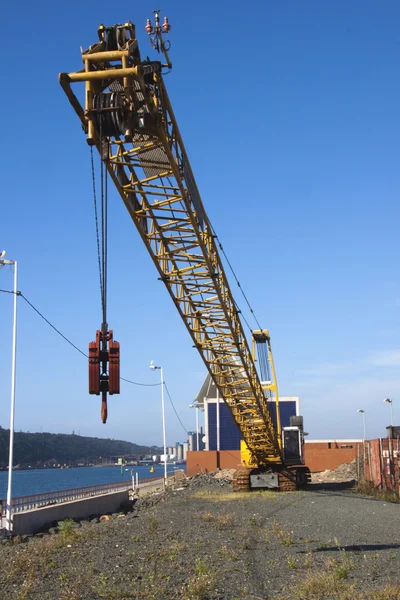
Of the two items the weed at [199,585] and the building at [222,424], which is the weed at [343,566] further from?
the building at [222,424]

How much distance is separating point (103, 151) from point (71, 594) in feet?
34.5

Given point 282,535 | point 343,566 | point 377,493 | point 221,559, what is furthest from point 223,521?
point 377,493

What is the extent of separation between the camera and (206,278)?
23.0m

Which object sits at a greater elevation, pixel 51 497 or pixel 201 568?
pixel 201 568

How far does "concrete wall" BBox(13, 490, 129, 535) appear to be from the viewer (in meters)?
26.7

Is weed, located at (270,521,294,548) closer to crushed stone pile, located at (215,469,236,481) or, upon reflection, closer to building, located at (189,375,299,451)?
crushed stone pile, located at (215,469,236,481)

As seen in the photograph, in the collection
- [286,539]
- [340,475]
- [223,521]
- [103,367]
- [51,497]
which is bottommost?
[340,475]

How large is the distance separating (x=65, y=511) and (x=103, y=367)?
20197 millimetres

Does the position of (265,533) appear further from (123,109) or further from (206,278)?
(123,109)

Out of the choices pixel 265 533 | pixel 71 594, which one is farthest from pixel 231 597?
pixel 265 533

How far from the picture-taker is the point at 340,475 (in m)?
48.9

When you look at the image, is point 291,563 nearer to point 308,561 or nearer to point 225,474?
point 308,561

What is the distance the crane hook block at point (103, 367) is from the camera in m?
13.8

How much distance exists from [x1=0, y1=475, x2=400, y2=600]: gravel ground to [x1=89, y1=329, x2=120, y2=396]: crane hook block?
153 inches
